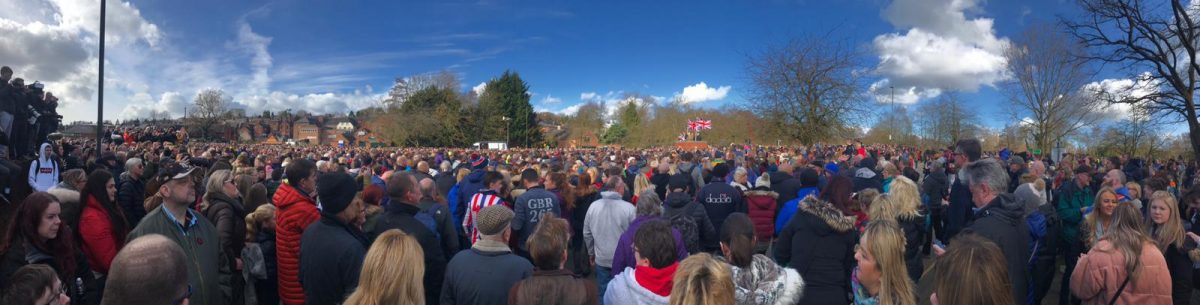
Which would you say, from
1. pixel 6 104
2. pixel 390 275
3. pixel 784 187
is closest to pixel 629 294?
pixel 390 275

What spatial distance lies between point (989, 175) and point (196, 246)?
17.2 ft

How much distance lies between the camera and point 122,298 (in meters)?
1.72

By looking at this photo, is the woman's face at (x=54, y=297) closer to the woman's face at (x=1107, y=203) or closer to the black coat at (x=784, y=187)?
the black coat at (x=784, y=187)

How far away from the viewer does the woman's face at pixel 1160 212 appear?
3596mm

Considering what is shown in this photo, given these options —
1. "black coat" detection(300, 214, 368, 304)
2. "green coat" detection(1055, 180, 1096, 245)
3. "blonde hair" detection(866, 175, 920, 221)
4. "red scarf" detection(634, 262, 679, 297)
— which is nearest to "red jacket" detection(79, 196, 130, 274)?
"black coat" detection(300, 214, 368, 304)

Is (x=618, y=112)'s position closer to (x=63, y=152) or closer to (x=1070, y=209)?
(x=63, y=152)

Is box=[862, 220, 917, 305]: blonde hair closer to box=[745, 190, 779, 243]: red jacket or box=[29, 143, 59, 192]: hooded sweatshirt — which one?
box=[745, 190, 779, 243]: red jacket

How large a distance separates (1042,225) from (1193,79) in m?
11.3

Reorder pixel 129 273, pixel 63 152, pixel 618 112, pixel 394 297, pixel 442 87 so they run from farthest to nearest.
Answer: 1. pixel 618 112
2. pixel 442 87
3. pixel 63 152
4. pixel 394 297
5. pixel 129 273

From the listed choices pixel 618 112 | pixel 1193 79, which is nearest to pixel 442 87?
pixel 618 112

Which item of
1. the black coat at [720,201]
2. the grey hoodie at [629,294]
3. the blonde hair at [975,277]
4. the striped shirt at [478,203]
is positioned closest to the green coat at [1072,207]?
the black coat at [720,201]

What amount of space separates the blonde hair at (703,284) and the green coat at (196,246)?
9.78 feet

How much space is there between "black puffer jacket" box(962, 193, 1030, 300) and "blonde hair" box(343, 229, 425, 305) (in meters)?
3.13

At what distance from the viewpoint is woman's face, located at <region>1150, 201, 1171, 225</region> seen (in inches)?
142
